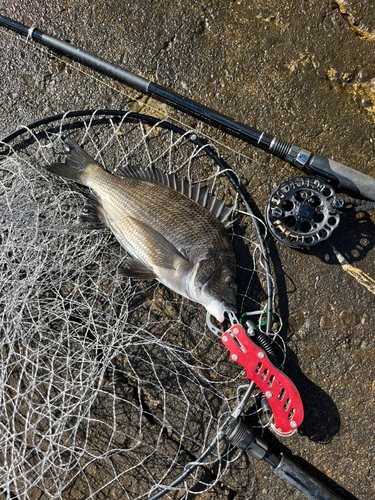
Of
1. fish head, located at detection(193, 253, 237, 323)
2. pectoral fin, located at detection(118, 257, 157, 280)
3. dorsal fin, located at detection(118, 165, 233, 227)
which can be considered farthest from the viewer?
dorsal fin, located at detection(118, 165, 233, 227)

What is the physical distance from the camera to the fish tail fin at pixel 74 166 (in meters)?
2.50

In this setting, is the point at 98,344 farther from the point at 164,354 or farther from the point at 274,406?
the point at 274,406

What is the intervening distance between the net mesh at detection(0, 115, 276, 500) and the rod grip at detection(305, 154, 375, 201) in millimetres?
634

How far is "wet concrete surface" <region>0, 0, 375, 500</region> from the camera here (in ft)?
8.43

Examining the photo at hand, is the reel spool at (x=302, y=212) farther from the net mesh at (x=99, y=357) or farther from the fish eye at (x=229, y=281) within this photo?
the fish eye at (x=229, y=281)

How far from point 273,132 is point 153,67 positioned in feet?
3.72

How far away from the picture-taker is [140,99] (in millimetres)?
2836

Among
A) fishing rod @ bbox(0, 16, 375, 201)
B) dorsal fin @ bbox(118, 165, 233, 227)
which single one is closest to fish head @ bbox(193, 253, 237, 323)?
dorsal fin @ bbox(118, 165, 233, 227)

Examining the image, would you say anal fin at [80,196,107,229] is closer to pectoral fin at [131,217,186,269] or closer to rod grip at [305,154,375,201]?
pectoral fin at [131,217,186,269]

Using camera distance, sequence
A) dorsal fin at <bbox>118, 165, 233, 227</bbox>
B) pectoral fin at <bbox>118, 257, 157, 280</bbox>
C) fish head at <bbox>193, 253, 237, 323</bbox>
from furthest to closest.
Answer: dorsal fin at <bbox>118, 165, 233, 227</bbox>
pectoral fin at <bbox>118, 257, 157, 280</bbox>
fish head at <bbox>193, 253, 237, 323</bbox>

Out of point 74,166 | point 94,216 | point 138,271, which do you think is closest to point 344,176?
point 138,271

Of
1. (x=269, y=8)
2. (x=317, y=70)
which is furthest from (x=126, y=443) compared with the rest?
(x=269, y=8)

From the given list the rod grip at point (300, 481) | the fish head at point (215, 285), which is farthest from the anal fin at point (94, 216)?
the rod grip at point (300, 481)

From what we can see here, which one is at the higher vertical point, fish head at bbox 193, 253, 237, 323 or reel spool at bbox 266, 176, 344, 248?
reel spool at bbox 266, 176, 344, 248
